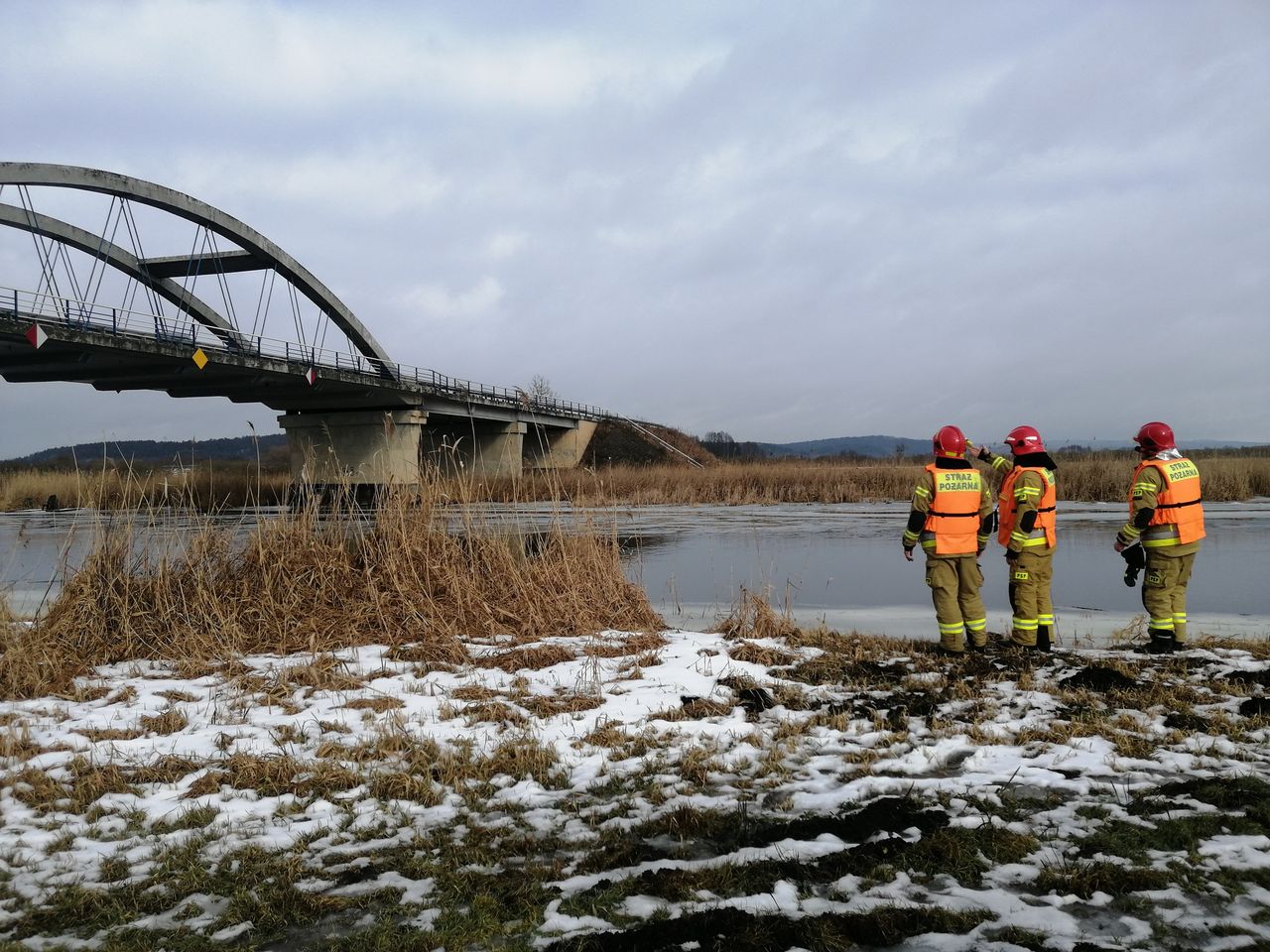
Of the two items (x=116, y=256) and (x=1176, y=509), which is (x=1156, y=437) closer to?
(x=1176, y=509)

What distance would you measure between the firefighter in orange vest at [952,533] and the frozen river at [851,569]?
4.29ft

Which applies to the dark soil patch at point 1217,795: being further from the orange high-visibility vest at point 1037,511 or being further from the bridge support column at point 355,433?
the bridge support column at point 355,433

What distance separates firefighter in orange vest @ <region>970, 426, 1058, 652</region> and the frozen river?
98 centimetres

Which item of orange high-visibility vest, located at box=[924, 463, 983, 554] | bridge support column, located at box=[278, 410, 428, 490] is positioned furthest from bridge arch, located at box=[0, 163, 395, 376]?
orange high-visibility vest, located at box=[924, 463, 983, 554]

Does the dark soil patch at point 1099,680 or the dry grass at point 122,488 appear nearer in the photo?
the dark soil patch at point 1099,680

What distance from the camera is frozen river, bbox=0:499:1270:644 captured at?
9094mm

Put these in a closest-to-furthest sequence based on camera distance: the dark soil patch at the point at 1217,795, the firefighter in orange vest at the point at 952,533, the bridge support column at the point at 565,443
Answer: the dark soil patch at the point at 1217,795 < the firefighter in orange vest at the point at 952,533 < the bridge support column at the point at 565,443

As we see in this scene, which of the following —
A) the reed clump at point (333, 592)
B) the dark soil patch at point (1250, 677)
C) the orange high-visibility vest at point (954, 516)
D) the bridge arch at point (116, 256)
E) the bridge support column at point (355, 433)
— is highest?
the bridge arch at point (116, 256)

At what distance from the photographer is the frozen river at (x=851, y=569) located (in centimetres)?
909

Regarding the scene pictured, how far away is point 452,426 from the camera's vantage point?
171 feet

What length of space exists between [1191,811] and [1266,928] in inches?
40.0

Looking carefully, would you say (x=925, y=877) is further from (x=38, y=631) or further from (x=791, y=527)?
(x=791, y=527)

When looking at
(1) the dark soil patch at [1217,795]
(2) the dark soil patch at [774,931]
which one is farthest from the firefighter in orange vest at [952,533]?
(2) the dark soil patch at [774,931]

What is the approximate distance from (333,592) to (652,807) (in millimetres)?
5533
